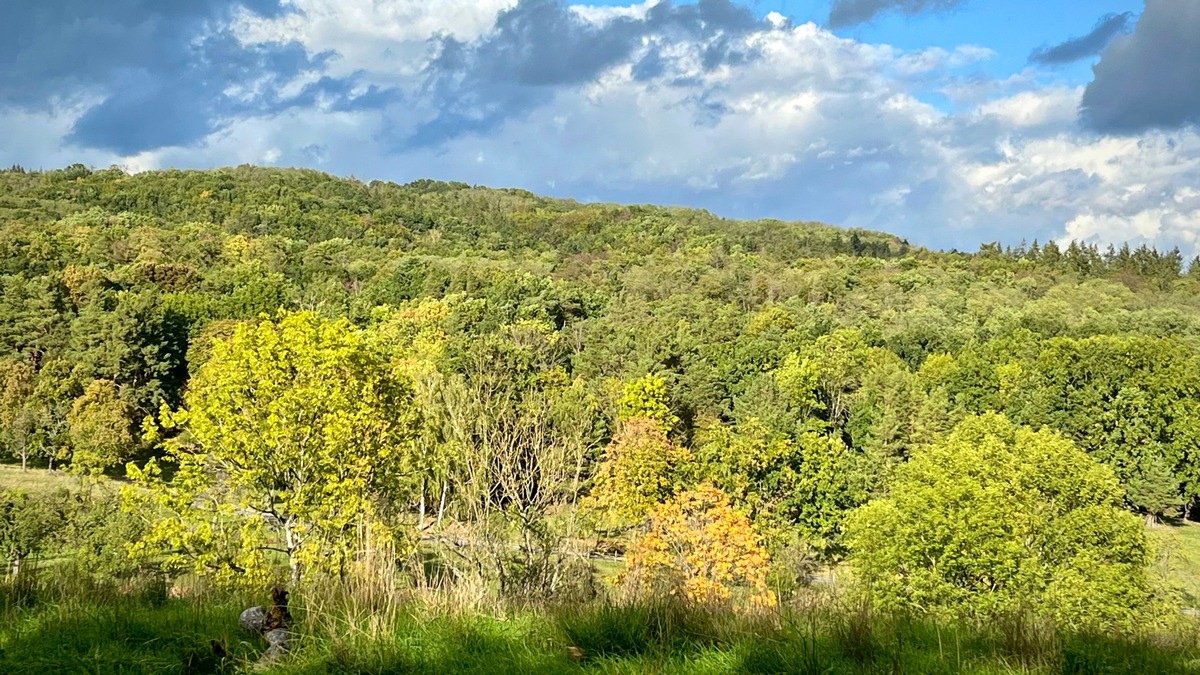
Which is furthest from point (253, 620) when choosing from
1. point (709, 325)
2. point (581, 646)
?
point (709, 325)

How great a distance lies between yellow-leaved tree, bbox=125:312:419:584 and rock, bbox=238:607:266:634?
12776mm

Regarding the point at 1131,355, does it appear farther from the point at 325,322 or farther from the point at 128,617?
the point at 128,617

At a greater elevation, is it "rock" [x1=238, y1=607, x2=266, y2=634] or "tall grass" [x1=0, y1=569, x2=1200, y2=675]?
"rock" [x1=238, y1=607, x2=266, y2=634]

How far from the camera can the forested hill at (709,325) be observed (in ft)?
175

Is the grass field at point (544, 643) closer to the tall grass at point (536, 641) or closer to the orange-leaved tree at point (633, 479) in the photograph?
the tall grass at point (536, 641)

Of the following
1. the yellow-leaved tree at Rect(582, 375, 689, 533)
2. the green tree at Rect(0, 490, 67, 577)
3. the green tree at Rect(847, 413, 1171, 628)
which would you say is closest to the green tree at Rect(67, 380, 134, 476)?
the green tree at Rect(0, 490, 67, 577)

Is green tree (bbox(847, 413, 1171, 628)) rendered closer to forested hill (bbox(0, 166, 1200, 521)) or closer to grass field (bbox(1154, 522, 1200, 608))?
grass field (bbox(1154, 522, 1200, 608))

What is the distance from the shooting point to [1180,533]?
5169cm

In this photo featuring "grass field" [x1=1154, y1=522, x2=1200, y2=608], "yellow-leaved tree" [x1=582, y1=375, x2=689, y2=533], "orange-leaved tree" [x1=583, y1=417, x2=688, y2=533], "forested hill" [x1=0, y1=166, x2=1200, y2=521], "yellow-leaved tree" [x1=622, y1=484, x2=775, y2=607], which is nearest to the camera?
"yellow-leaved tree" [x1=622, y1=484, x2=775, y2=607]

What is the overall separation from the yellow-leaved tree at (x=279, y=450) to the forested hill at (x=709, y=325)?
23.7 m

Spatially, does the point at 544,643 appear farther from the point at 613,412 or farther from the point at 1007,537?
the point at 613,412

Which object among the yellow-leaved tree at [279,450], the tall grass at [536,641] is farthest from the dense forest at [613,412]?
the tall grass at [536,641]

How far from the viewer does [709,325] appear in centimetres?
7412

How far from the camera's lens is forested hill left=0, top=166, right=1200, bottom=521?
53.4m
